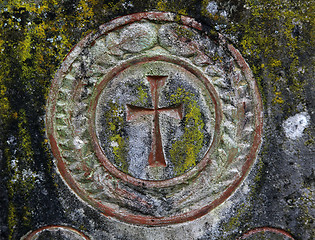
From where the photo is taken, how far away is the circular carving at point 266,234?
240 centimetres

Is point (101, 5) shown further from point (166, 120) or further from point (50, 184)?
point (50, 184)

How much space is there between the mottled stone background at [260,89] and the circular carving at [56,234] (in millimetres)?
42

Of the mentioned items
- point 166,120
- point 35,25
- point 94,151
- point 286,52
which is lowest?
point 94,151

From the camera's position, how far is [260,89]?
2.34 m

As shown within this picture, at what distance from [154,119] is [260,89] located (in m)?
0.89

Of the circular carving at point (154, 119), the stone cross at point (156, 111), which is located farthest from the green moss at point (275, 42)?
the stone cross at point (156, 111)

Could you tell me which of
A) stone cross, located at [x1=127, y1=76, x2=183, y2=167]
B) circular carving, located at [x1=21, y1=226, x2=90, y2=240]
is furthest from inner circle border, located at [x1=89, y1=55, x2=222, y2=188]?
circular carving, located at [x1=21, y1=226, x2=90, y2=240]

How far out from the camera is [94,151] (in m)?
2.36

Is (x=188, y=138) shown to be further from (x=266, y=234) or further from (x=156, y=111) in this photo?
(x=266, y=234)

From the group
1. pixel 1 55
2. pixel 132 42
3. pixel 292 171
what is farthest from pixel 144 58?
pixel 292 171

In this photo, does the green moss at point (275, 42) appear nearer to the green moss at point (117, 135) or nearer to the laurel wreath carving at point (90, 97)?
the laurel wreath carving at point (90, 97)

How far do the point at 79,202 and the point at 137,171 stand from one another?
22.0 inches

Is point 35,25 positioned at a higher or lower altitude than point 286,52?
higher

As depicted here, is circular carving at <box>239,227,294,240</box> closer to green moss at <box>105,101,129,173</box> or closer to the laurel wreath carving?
the laurel wreath carving
